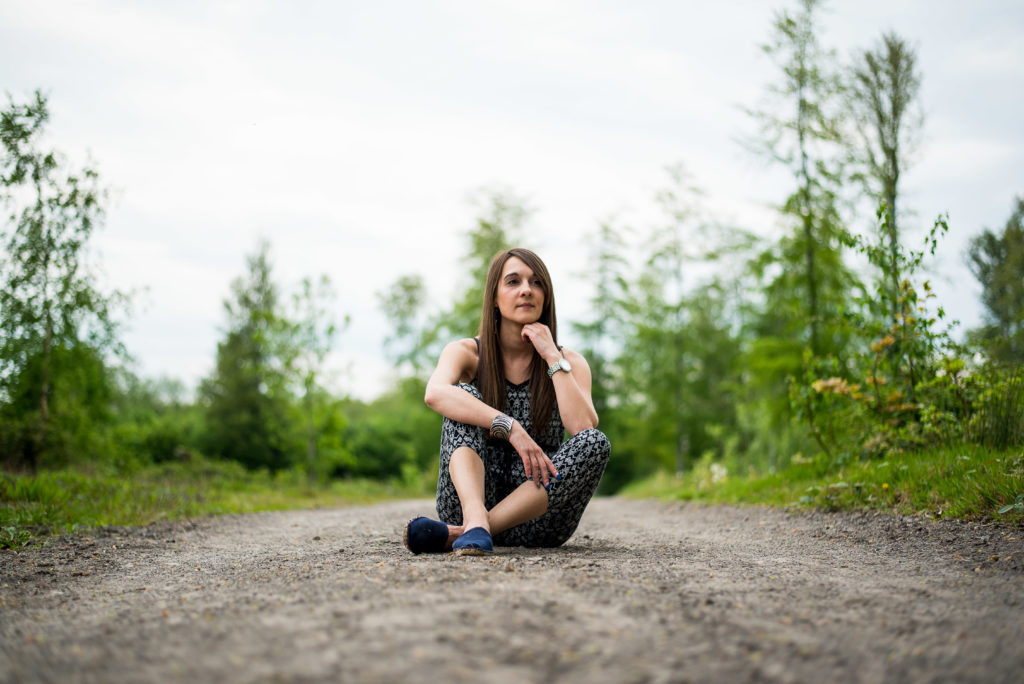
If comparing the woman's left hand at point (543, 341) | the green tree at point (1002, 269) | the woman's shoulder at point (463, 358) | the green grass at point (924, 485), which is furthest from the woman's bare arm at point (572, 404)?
the green tree at point (1002, 269)

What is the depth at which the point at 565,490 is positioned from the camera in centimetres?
315

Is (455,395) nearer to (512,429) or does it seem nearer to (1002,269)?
(512,429)

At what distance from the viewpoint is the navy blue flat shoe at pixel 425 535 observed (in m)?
2.91

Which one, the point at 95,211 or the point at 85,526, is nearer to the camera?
the point at 85,526

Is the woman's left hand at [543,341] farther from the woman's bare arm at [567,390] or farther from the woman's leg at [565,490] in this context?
the woman's leg at [565,490]

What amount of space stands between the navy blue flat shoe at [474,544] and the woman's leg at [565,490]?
0.22m

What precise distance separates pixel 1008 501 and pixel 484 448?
271 centimetres

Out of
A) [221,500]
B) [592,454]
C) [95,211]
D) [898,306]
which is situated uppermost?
[95,211]

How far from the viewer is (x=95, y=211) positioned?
347 inches

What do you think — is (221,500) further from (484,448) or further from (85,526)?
(484,448)

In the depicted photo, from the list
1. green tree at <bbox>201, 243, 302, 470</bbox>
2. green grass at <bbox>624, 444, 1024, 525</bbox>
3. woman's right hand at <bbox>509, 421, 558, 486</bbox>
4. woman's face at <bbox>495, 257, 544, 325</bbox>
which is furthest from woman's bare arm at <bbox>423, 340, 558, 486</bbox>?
green tree at <bbox>201, 243, 302, 470</bbox>

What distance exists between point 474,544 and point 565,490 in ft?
1.78

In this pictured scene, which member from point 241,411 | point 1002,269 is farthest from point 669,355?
point 241,411

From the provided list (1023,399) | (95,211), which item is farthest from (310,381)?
(1023,399)
